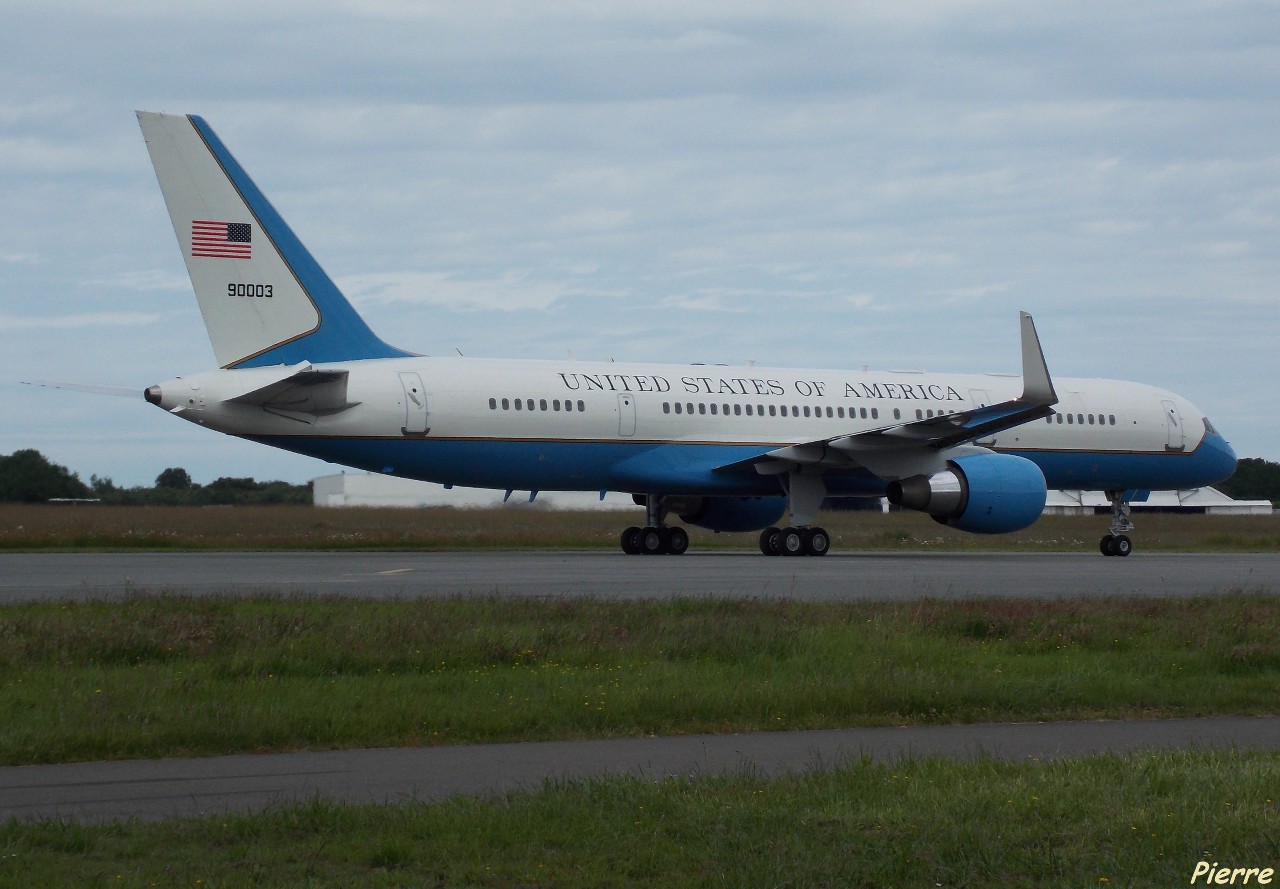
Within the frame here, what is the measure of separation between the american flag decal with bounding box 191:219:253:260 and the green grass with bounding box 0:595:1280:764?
11.9 meters

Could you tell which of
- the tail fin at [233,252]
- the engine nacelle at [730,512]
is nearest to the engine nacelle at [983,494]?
the engine nacelle at [730,512]

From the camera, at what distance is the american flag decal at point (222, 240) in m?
25.1

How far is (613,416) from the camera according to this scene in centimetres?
2802

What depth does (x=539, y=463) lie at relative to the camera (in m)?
27.3

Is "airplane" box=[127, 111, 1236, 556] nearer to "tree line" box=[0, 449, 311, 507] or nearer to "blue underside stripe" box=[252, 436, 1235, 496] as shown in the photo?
"blue underside stripe" box=[252, 436, 1235, 496]

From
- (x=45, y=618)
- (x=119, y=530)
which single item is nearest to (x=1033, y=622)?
(x=45, y=618)

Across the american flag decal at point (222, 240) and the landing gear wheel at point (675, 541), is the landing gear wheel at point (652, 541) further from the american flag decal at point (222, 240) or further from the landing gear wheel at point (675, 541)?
the american flag decal at point (222, 240)

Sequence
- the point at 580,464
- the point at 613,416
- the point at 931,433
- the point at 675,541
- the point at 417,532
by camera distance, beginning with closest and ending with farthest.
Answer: the point at 931,433
the point at 580,464
the point at 613,416
the point at 675,541
the point at 417,532

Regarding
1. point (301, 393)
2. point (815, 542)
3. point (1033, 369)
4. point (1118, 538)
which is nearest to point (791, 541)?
point (815, 542)

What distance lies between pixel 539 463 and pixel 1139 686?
1766 cm

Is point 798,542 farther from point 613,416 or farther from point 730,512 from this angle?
point 613,416

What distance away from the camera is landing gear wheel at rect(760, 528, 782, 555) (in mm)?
28484

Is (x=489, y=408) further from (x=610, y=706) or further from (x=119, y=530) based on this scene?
(x=610, y=706)

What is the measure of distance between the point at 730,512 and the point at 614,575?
419 inches
